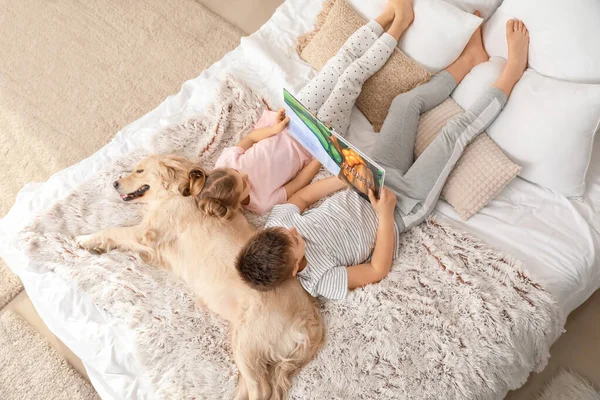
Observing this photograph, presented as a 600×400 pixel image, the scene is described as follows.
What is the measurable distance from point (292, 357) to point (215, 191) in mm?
499

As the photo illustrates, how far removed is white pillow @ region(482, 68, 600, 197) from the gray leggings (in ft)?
0.22

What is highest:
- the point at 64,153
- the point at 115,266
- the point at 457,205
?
the point at 457,205

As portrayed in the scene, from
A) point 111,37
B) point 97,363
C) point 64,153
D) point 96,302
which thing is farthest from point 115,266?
point 111,37

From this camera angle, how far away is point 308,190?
161 centimetres

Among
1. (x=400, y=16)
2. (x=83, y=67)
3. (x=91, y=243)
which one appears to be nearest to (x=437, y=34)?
(x=400, y=16)

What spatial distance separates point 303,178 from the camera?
1648 millimetres

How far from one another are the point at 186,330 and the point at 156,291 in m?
0.15

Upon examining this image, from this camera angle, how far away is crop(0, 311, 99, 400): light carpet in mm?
1629

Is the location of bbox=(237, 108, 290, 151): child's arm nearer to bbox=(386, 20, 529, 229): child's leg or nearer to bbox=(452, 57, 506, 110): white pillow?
bbox=(386, 20, 529, 229): child's leg

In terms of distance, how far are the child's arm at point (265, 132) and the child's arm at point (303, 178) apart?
0.16 meters

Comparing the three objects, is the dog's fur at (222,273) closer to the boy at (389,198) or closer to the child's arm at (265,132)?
the boy at (389,198)

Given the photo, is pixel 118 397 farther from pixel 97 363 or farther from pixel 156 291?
pixel 156 291

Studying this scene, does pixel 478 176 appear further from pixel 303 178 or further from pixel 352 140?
pixel 303 178

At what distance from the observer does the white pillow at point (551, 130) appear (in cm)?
146
